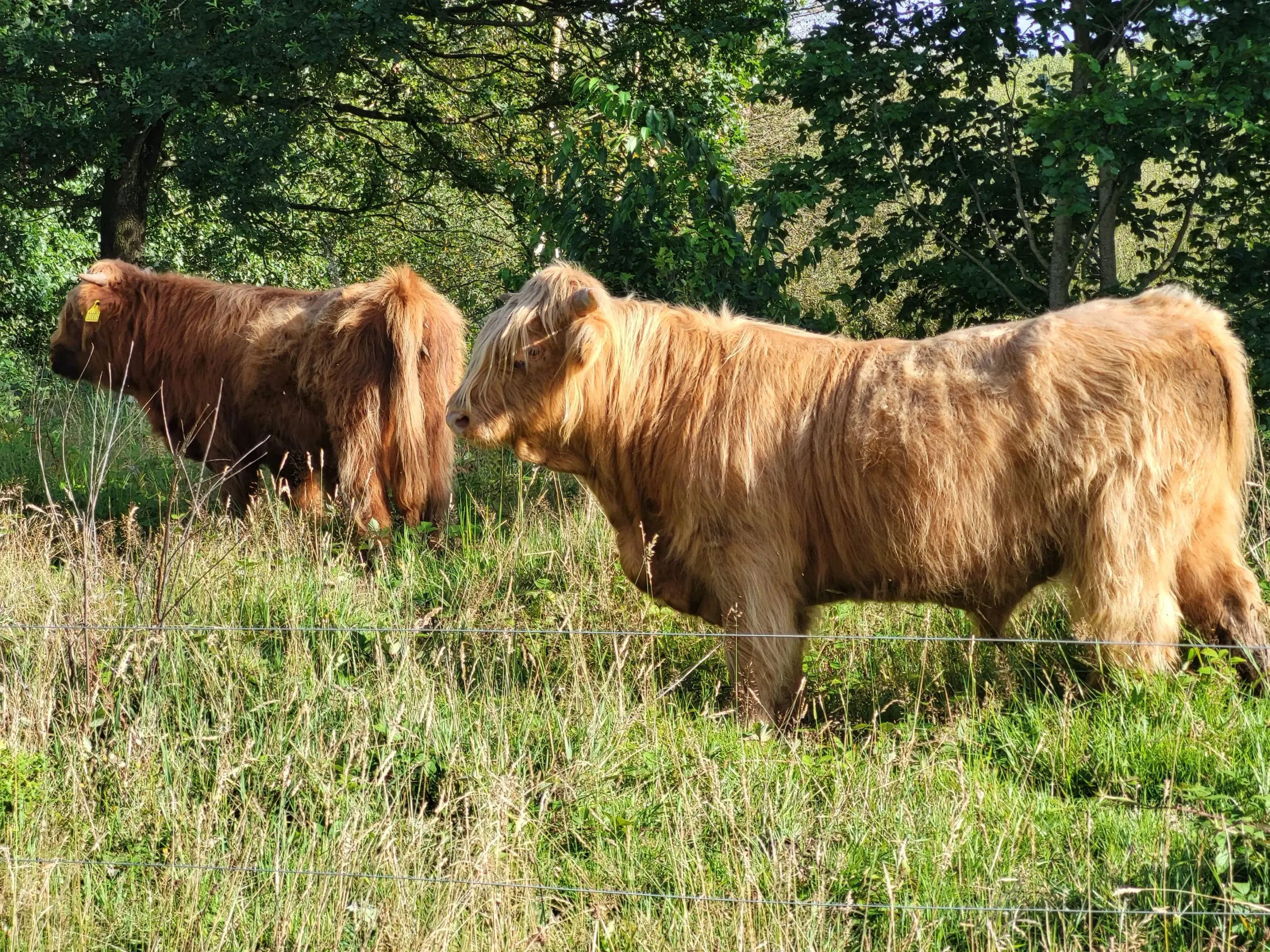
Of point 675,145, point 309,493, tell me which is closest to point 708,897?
point 309,493

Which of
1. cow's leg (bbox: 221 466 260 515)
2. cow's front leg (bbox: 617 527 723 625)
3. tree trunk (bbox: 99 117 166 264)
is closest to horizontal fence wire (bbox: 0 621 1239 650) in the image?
cow's front leg (bbox: 617 527 723 625)

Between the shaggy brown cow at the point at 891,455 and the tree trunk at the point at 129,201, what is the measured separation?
863 cm

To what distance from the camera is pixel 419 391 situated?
658cm

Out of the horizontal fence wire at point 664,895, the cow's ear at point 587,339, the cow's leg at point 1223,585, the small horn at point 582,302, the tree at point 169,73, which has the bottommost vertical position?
the horizontal fence wire at point 664,895

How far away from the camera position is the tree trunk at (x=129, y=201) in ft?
37.4

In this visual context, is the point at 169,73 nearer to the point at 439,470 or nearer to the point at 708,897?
the point at 439,470

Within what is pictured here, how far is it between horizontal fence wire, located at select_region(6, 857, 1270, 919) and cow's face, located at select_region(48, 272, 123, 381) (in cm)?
540

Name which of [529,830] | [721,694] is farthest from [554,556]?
[529,830]

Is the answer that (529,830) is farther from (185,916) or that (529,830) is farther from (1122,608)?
(1122,608)

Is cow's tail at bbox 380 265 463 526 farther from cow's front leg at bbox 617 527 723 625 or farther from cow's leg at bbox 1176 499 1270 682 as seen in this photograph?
cow's leg at bbox 1176 499 1270 682

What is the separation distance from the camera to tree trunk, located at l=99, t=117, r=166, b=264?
11.4 metres

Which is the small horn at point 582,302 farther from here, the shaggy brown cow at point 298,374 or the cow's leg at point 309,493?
the cow's leg at point 309,493

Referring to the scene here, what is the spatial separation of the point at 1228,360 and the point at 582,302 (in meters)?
2.25

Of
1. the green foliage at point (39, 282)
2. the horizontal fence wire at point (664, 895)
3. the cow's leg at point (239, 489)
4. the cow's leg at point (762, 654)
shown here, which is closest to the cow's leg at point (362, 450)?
the cow's leg at point (239, 489)
